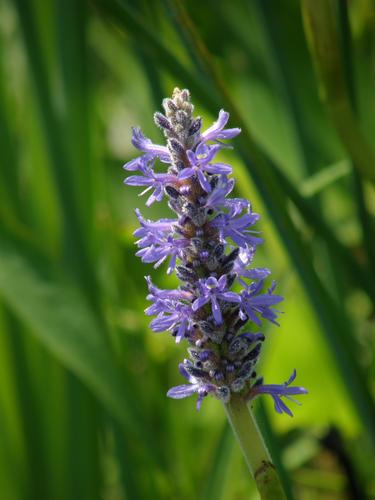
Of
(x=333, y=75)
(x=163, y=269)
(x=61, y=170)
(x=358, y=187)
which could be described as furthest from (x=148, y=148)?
(x=163, y=269)

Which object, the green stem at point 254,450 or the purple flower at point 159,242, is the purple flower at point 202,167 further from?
the green stem at point 254,450

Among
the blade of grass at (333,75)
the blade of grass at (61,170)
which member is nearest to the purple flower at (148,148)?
the blade of grass at (333,75)

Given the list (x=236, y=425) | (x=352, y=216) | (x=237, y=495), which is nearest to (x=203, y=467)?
(x=237, y=495)

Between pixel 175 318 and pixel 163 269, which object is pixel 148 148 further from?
pixel 163 269

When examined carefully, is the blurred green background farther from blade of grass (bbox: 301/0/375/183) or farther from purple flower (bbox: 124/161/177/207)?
purple flower (bbox: 124/161/177/207)

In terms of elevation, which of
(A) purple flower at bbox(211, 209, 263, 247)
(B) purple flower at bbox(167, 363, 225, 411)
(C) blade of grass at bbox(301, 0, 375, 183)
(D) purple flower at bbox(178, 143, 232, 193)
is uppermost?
(C) blade of grass at bbox(301, 0, 375, 183)

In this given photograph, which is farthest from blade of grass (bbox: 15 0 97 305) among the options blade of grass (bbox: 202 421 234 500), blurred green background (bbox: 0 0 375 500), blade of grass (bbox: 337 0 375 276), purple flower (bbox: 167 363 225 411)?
purple flower (bbox: 167 363 225 411)
